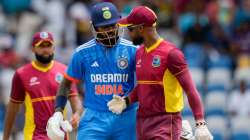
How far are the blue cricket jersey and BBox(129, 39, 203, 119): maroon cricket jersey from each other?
346 millimetres

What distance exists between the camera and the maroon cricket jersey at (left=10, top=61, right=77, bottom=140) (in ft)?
35.3

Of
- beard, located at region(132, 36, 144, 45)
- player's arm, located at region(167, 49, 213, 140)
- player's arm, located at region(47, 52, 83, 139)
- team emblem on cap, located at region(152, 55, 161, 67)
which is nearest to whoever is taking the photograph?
player's arm, located at region(167, 49, 213, 140)

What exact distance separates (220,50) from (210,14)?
898 millimetres

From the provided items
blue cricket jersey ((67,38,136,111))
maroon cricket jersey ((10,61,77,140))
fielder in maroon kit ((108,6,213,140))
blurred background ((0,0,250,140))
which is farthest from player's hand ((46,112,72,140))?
blurred background ((0,0,250,140))

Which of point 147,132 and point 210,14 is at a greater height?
point 210,14

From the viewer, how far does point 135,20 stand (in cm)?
943

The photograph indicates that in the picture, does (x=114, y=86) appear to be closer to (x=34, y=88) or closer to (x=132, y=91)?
(x=132, y=91)

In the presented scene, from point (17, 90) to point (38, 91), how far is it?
0.27 metres

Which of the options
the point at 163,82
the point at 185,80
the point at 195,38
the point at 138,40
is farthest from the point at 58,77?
the point at 195,38

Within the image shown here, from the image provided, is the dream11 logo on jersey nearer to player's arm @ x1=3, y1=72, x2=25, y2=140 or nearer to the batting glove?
the batting glove

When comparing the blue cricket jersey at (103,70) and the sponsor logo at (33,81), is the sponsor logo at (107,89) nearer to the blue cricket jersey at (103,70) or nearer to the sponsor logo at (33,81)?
the blue cricket jersey at (103,70)

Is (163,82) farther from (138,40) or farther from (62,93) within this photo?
(62,93)

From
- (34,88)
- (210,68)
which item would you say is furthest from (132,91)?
(210,68)

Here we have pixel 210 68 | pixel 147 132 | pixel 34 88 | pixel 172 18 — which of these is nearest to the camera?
pixel 147 132
